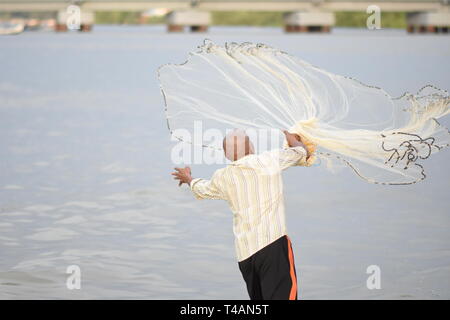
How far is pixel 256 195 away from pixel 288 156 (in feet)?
0.93

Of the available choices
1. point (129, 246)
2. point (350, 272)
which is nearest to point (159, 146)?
point (129, 246)

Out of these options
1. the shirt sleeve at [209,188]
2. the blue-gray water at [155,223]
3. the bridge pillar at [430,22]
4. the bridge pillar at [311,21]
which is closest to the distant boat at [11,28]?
the bridge pillar at [311,21]

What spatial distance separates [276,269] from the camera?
592cm

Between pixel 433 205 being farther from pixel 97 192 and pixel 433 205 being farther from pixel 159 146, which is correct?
pixel 159 146

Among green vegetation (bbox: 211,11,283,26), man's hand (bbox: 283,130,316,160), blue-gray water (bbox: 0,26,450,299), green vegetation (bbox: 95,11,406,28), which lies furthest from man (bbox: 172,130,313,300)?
green vegetation (bbox: 211,11,283,26)

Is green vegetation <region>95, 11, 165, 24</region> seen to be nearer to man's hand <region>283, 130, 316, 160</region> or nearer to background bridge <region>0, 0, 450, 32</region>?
background bridge <region>0, 0, 450, 32</region>

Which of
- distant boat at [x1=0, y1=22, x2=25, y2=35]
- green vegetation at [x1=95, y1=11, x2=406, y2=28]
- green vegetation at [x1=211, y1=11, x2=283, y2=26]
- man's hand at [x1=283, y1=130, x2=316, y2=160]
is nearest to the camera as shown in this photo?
man's hand at [x1=283, y1=130, x2=316, y2=160]

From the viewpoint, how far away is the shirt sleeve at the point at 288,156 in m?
5.88

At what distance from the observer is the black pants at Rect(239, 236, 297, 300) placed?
5.91 m

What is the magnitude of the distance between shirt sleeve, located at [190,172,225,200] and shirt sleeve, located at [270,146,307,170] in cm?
35

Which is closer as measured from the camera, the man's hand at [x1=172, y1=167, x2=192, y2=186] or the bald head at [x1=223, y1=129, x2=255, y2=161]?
the bald head at [x1=223, y1=129, x2=255, y2=161]

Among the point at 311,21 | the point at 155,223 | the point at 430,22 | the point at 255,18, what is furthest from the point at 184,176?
the point at 255,18

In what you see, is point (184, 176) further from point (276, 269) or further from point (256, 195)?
point (276, 269)

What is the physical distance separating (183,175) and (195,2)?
5867 centimetres
